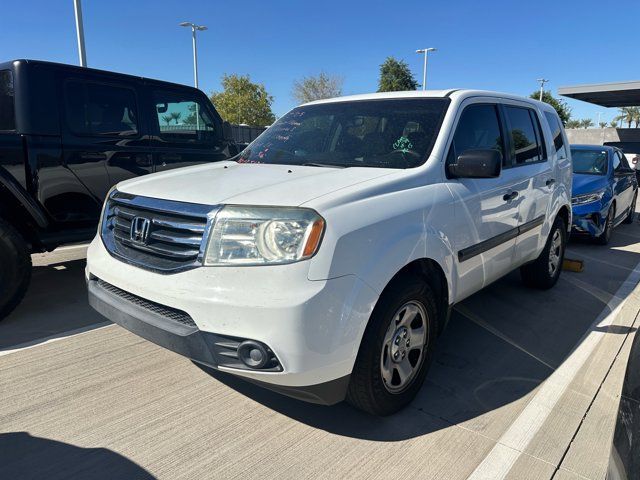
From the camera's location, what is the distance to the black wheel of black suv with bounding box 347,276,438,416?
2.40m

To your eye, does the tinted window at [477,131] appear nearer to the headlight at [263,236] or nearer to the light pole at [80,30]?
the headlight at [263,236]

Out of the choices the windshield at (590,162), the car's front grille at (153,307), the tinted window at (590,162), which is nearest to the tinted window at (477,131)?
the car's front grille at (153,307)

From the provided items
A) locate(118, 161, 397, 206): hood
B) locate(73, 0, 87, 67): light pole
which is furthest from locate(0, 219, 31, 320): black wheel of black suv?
locate(73, 0, 87, 67): light pole

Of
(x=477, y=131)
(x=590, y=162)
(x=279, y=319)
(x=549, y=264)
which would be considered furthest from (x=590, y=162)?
(x=279, y=319)

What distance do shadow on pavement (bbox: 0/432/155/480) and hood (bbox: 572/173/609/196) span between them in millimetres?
7585

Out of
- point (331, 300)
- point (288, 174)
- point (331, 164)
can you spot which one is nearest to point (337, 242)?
point (331, 300)

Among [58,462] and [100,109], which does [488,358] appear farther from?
[100,109]

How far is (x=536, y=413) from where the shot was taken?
113 inches

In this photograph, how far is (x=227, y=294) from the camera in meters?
2.17

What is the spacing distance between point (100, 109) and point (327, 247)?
12.2 feet

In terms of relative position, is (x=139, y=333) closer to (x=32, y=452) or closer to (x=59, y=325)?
(x=32, y=452)

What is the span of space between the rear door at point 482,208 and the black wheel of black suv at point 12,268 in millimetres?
3386

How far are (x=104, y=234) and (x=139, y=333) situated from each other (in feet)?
2.58

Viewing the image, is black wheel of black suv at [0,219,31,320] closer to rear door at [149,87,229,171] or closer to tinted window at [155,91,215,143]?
rear door at [149,87,229,171]
